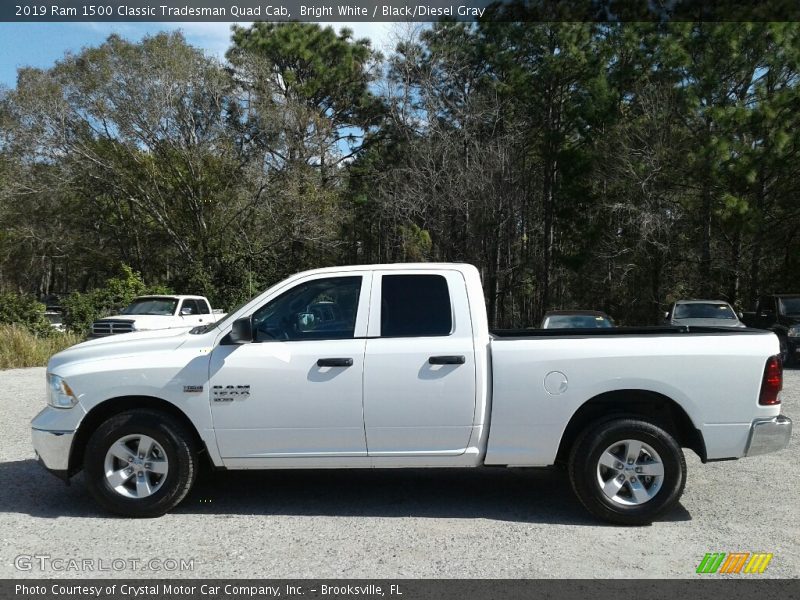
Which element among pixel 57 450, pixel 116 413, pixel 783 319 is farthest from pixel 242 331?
pixel 783 319

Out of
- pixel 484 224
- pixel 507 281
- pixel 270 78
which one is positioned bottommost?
pixel 507 281

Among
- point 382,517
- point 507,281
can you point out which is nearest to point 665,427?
point 382,517

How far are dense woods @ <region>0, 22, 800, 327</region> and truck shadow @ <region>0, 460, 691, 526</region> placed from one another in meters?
19.6

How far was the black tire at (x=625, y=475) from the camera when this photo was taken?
557cm

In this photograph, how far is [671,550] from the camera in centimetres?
508

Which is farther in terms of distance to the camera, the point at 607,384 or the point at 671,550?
the point at 607,384

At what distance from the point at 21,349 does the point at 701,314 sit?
52.5ft

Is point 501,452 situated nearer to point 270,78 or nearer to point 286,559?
point 286,559

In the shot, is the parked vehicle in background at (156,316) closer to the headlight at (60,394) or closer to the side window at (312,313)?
the headlight at (60,394)

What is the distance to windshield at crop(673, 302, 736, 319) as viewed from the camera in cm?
1742
